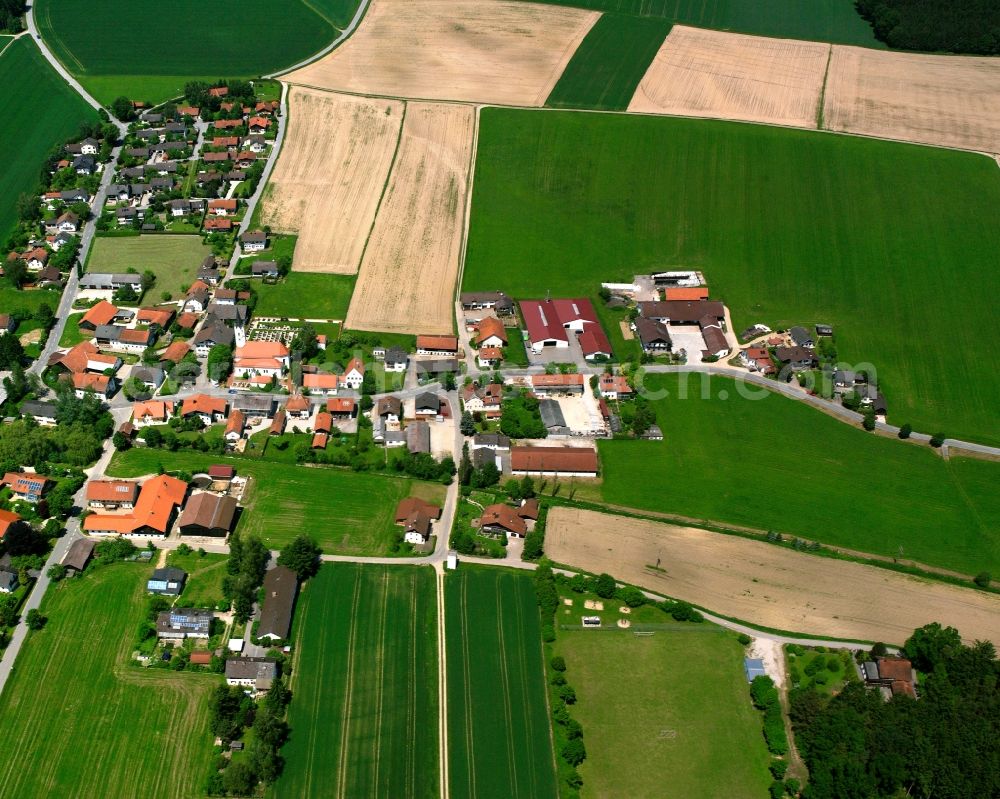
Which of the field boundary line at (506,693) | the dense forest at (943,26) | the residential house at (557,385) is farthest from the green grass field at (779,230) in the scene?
the field boundary line at (506,693)

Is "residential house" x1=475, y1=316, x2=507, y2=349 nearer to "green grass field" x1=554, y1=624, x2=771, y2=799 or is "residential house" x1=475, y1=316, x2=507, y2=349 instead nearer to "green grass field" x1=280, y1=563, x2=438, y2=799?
"green grass field" x1=280, y1=563, x2=438, y2=799

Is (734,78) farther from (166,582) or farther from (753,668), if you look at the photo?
(166,582)

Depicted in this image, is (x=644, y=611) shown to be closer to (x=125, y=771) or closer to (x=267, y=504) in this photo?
(x=267, y=504)

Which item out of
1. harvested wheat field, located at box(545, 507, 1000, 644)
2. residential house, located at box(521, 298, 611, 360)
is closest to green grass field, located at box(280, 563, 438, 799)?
harvested wheat field, located at box(545, 507, 1000, 644)

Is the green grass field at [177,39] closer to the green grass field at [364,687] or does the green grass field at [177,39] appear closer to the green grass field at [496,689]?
the green grass field at [364,687]

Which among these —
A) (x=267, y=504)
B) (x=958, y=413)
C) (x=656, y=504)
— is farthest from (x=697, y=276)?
(x=267, y=504)

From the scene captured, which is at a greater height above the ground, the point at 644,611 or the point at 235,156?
the point at 235,156
